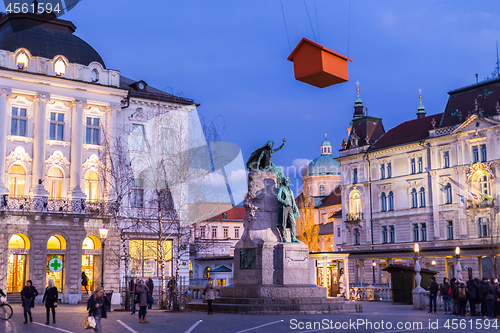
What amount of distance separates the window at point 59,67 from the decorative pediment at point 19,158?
651 cm

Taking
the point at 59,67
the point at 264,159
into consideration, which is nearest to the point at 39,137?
the point at 59,67

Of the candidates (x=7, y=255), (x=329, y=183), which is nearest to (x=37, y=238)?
(x=7, y=255)

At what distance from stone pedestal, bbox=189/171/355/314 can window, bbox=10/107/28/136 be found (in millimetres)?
26681

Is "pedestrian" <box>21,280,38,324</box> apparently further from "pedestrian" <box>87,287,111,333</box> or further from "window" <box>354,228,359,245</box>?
"window" <box>354,228,359,245</box>

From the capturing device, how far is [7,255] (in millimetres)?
42219

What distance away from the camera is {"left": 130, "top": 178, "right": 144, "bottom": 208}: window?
5034 cm

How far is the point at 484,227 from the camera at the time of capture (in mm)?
60469

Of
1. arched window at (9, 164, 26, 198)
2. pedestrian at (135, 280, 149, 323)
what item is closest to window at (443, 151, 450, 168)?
arched window at (9, 164, 26, 198)

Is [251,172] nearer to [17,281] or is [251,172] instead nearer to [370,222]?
[17,281]

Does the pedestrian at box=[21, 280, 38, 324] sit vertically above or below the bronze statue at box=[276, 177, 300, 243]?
below

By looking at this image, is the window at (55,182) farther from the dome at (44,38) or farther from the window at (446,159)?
the window at (446,159)

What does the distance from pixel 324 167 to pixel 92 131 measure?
270 ft

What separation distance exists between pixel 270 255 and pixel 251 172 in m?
3.66

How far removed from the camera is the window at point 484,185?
60750mm
